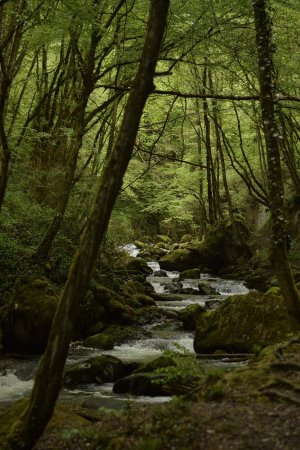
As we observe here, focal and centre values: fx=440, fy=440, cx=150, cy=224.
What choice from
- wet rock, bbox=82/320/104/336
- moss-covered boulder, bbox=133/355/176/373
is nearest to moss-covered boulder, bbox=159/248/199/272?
wet rock, bbox=82/320/104/336

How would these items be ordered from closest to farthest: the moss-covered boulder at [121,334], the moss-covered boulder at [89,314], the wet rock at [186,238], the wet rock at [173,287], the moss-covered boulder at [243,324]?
1. the moss-covered boulder at [243,324]
2. the moss-covered boulder at [121,334]
3. the moss-covered boulder at [89,314]
4. the wet rock at [173,287]
5. the wet rock at [186,238]

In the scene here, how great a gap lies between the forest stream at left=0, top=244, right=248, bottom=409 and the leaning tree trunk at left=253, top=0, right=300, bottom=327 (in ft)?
6.22

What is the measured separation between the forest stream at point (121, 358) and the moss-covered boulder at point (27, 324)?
43 centimetres

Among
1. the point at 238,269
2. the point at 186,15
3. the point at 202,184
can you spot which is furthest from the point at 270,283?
the point at 186,15

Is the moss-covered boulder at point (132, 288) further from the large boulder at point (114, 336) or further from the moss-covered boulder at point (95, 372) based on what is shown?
the moss-covered boulder at point (95, 372)

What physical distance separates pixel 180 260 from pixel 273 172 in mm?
19122

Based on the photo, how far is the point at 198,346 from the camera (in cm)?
1052

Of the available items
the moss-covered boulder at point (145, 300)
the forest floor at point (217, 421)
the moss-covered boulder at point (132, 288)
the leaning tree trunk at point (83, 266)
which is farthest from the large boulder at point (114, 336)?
the leaning tree trunk at point (83, 266)

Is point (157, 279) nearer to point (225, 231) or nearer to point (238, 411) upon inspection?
point (225, 231)

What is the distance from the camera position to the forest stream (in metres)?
7.61

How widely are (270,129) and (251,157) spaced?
54.9 feet

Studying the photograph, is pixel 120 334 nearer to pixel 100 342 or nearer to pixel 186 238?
pixel 100 342

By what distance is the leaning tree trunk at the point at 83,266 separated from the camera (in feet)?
13.4

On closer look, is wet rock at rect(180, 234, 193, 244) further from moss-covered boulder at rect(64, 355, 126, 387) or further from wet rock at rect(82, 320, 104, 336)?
→ moss-covered boulder at rect(64, 355, 126, 387)
